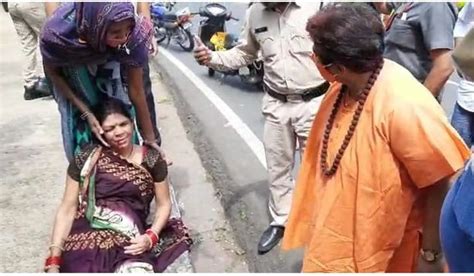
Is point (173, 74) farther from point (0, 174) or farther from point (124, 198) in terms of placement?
point (124, 198)

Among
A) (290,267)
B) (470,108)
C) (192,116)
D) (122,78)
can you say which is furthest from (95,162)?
(192,116)

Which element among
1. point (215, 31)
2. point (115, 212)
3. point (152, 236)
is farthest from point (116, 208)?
point (215, 31)

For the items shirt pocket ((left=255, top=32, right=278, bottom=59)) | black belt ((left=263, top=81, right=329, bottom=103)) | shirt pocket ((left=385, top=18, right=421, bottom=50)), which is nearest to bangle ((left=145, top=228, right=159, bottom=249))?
black belt ((left=263, top=81, right=329, bottom=103))

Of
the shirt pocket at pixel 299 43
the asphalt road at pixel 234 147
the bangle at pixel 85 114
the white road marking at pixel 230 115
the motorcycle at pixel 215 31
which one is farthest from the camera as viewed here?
the motorcycle at pixel 215 31

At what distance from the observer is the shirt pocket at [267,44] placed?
3850 mm

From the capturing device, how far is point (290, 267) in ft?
12.5

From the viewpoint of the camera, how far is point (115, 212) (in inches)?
134

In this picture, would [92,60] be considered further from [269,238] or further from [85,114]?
[269,238]

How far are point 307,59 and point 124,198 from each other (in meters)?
1.23

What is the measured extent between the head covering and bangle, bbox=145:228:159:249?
818mm

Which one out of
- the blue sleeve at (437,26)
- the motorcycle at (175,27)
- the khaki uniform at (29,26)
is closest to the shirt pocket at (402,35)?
the blue sleeve at (437,26)

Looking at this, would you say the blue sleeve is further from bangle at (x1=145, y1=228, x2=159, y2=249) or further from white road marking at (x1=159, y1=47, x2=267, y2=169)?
white road marking at (x1=159, y1=47, x2=267, y2=169)

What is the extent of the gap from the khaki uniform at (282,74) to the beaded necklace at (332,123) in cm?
115

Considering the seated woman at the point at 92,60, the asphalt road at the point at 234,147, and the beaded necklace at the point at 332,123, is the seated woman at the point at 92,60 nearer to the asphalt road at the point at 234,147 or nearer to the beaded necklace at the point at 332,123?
the asphalt road at the point at 234,147
